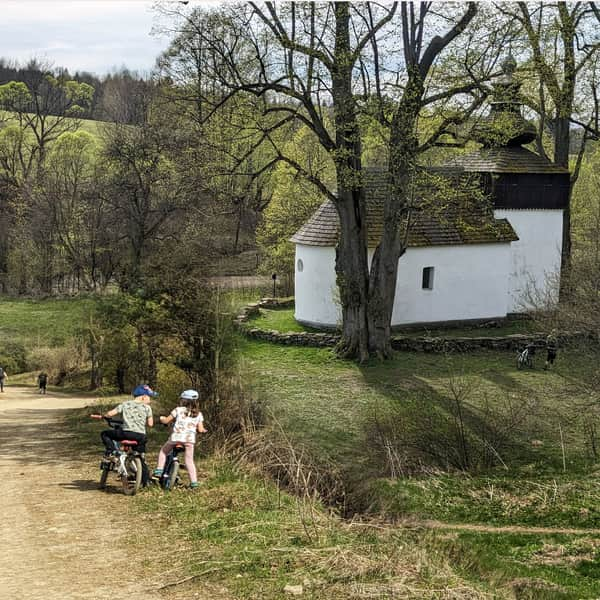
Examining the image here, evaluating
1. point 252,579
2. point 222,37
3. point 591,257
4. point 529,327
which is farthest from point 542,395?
point 252,579

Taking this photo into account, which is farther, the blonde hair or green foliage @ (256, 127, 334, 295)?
green foliage @ (256, 127, 334, 295)

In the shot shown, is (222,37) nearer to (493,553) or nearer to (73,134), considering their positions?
(493,553)

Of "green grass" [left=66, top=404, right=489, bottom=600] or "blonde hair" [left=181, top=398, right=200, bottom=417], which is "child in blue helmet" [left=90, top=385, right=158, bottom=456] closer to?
"blonde hair" [left=181, top=398, right=200, bottom=417]

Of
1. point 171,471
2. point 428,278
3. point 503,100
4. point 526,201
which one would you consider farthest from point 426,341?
point 171,471

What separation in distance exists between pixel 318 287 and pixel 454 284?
17.2ft

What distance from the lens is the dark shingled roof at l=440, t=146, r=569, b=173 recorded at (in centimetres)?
3225

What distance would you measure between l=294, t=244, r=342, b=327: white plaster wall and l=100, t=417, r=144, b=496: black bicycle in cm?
1777

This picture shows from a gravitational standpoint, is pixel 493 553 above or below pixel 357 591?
below

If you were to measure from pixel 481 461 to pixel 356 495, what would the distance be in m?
3.39

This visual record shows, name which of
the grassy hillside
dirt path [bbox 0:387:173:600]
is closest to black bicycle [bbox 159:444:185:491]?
dirt path [bbox 0:387:173:600]

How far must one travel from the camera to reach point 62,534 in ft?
32.3

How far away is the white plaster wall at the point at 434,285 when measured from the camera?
98.3 ft

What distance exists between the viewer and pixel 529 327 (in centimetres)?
3069

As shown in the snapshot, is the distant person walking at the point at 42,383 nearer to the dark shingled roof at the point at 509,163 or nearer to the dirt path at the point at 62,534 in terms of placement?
the dirt path at the point at 62,534
